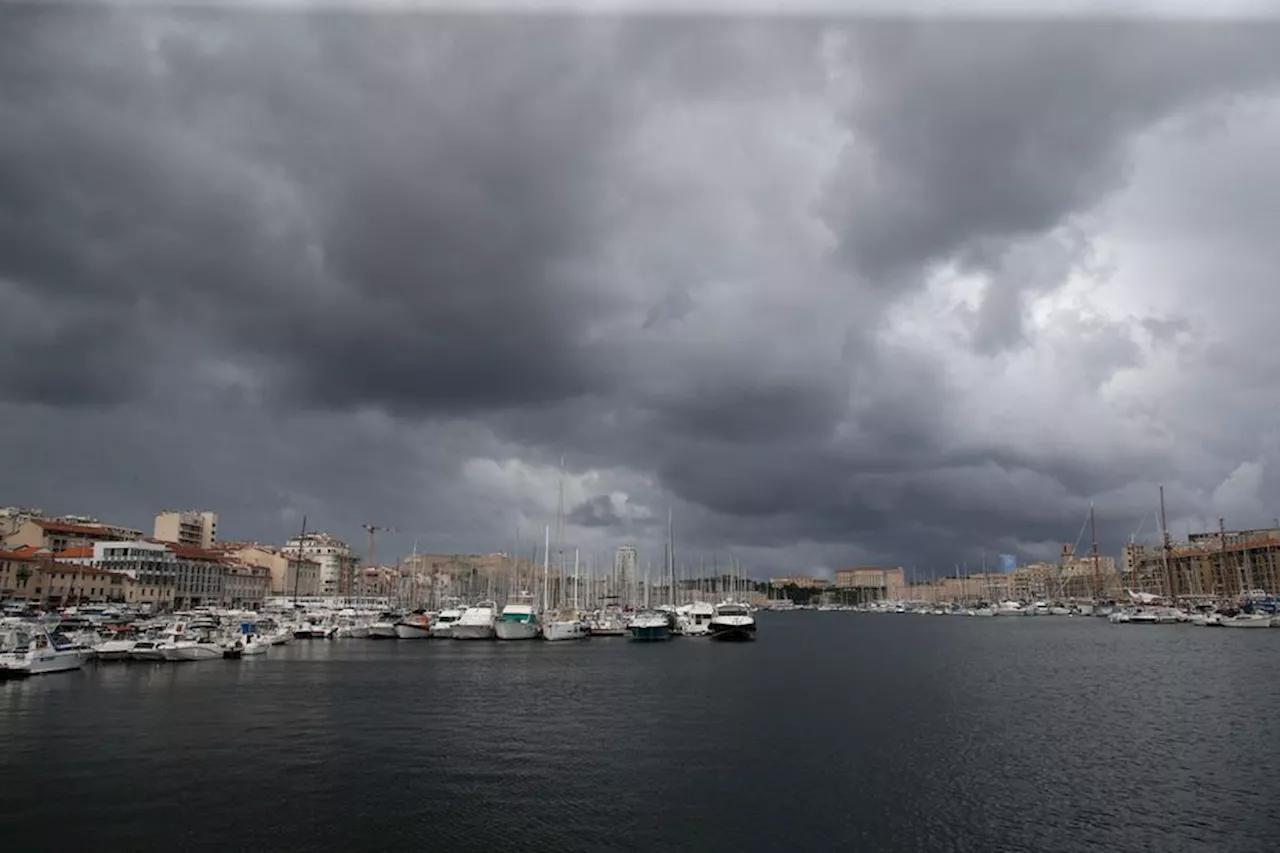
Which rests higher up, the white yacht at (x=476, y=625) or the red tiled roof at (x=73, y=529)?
the red tiled roof at (x=73, y=529)

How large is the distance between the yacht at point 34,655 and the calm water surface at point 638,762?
1972mm

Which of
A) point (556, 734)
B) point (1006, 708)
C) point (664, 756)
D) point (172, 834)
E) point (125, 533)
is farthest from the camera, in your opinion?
point (125, 533)

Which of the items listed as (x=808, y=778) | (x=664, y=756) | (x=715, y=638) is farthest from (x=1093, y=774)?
(x=715, y=638)

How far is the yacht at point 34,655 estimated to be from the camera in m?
52.2

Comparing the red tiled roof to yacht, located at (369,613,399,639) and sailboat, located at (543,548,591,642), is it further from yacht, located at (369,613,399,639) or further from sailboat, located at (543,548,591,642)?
sailboat, located at (543,548,591,642)

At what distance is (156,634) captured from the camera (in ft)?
238

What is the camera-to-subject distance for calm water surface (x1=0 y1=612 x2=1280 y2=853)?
22031 mm

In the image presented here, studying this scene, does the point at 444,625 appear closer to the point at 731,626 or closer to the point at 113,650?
the point at 731,626

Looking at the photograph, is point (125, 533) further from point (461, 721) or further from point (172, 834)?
point (172, 834)

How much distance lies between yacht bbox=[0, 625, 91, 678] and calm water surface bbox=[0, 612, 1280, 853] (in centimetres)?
197

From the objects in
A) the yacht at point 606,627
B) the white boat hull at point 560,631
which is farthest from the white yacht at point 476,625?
the yacht at point 606,627

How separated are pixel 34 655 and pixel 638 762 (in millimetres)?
45657

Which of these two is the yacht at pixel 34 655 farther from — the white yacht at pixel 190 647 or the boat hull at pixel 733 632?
the boat hull at pixel 733 632

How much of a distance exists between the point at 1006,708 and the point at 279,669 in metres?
50.4
